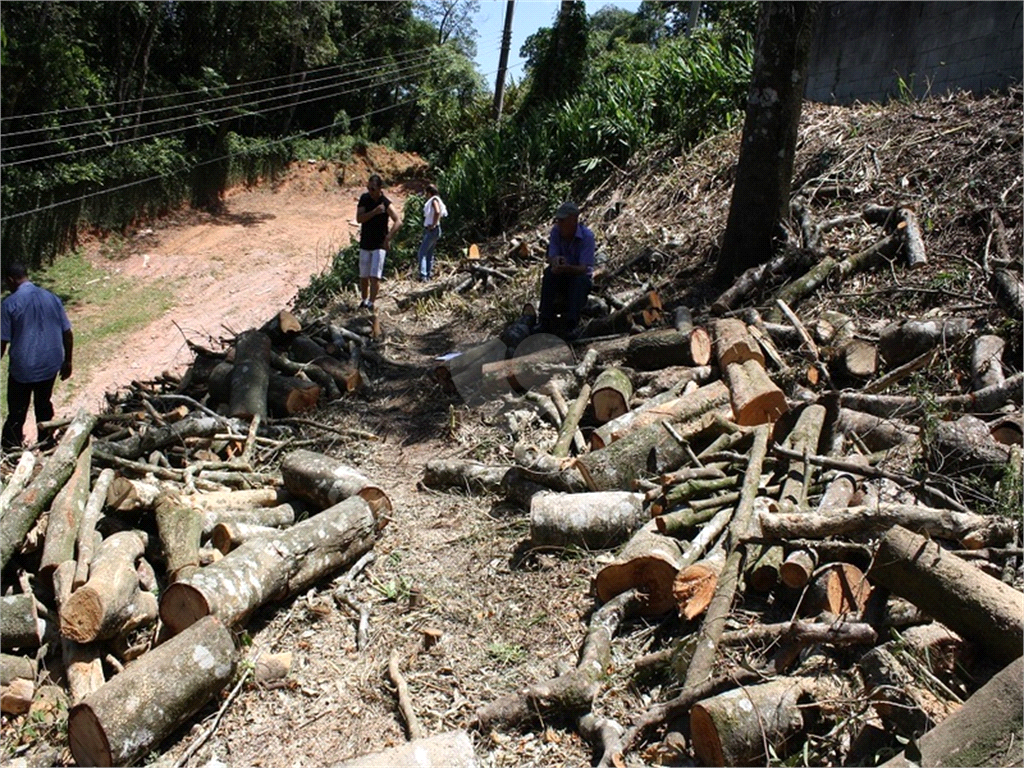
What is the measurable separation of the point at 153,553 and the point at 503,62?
21.8 m

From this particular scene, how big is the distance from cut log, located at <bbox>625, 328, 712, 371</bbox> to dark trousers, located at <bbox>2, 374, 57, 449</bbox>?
4868 millimetres

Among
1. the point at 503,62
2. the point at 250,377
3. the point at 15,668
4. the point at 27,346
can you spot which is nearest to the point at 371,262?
the point at 250,377

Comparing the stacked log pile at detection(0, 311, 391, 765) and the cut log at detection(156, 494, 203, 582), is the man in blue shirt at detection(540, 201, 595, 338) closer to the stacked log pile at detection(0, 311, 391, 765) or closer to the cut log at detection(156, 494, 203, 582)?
the stacked log pile at detection(0, 311, 391, 765)

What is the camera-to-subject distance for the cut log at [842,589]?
3.78 metres

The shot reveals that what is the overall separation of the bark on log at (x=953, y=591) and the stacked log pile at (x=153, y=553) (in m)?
3.06

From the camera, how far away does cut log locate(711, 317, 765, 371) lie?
248 inches

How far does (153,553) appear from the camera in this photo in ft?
17.3

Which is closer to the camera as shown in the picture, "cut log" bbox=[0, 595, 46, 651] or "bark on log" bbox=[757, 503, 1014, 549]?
"bark on log" bbox=[757, 503, 1014, 549]

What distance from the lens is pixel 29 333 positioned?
23.8ft

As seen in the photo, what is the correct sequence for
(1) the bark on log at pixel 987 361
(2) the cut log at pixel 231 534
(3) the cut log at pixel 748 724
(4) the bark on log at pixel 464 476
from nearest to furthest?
(3) the cut log at pixel 748 724
(2) the cut log at pixel 231 534
(1) the bark on log at pixel 987 361
(4) the bark on log at pixel 464 476

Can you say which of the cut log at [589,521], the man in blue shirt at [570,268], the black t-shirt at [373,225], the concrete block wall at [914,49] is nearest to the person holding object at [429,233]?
the black t-shirt at [373,225]


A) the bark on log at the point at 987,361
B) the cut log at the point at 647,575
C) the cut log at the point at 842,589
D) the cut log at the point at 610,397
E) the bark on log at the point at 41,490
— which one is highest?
the bark on log at the point at 987,361

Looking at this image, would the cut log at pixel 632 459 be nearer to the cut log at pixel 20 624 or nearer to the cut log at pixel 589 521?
the cut log at pixel 589 521

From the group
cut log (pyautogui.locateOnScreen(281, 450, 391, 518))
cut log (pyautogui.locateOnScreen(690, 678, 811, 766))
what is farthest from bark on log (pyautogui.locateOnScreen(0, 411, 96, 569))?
cut log (pyautogui.locateOnScreen(690, 678, 811, 766))
